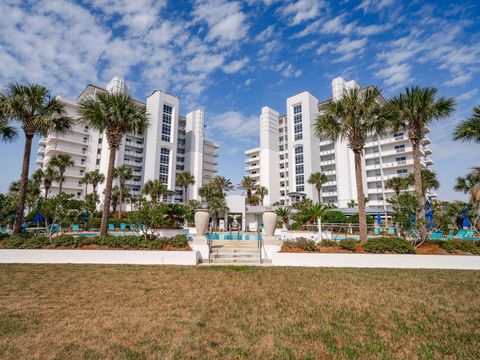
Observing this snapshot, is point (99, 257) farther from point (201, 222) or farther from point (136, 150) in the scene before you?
point (136, 150)

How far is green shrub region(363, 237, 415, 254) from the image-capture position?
12.9 meters

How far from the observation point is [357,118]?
53.3ft

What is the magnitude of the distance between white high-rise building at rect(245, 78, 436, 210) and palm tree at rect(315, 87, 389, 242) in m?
29.3

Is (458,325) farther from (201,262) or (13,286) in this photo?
(13,286)

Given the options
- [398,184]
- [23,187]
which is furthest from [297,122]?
[23,187]

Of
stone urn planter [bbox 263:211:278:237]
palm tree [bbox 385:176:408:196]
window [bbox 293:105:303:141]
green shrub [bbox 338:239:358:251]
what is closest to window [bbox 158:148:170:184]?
window [bbox 293:105:303:141]

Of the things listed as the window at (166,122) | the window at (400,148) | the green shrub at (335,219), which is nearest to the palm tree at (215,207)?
the green shrub at (335,219)

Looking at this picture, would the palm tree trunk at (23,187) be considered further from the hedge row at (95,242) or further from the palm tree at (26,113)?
the hedge row at (95,242)

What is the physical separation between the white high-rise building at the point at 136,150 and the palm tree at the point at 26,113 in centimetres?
3763

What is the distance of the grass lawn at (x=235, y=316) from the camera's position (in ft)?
13.5

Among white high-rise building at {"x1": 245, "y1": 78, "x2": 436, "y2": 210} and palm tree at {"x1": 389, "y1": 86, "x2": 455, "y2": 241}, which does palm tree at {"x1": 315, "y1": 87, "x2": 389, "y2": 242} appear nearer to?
palm tree at {"x1": 389, "y1": 86, "x2": 455, "y2": 241}

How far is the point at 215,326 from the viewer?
5.11 metres

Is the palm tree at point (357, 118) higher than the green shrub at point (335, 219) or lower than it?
higher

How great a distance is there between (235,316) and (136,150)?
213 feet
